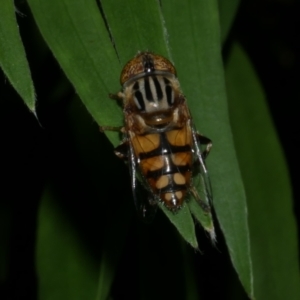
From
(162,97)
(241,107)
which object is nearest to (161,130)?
(162,97)

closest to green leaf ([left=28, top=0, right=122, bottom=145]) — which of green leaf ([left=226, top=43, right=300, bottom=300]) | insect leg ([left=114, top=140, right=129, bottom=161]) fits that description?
insect leg ([left=114, top=140, right=129, bottom=161])

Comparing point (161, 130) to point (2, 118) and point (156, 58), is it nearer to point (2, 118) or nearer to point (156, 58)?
point (156, 58)

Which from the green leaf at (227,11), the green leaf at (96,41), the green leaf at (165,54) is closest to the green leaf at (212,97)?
the green leaf at (165,54)

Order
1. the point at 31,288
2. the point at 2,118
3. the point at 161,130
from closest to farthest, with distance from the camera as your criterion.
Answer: the point at 161,130 → the point at 2,118 → the point at 31,288

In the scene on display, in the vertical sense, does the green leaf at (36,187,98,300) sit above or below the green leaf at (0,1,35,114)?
below

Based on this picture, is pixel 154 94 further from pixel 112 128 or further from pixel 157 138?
pixel 112 128

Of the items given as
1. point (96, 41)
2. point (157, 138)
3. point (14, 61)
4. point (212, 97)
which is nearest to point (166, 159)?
point (157, 138)

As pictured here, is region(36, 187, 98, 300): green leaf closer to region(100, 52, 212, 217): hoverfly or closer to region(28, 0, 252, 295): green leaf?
region(100, 52, 212, 217): hoverfly
